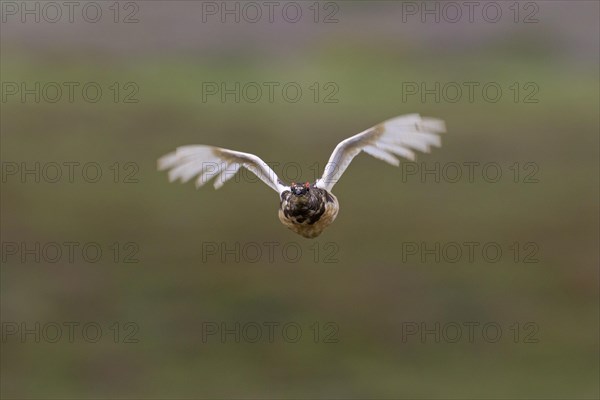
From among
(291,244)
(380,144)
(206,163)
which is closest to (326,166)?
(380,144)

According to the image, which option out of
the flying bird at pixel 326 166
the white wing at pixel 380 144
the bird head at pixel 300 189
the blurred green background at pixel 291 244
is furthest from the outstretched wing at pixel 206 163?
the blurred green background at pixel 291 244

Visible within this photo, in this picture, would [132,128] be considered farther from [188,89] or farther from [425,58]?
[425,58]

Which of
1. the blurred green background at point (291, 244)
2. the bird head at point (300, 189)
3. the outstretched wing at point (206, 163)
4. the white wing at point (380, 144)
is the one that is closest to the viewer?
the bird head at point (300, 189)

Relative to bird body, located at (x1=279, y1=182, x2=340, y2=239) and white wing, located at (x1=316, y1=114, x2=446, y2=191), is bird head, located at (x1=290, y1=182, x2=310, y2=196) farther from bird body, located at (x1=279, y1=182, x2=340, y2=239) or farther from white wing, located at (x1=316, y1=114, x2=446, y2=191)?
white wing, located at (x1=316, y1=114, x2=446, y2=191)

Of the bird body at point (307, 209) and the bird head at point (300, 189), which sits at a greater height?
the bird head at point (300, 189)

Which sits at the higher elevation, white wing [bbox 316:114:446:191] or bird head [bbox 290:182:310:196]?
white wing [bbox 316:114:446:191]

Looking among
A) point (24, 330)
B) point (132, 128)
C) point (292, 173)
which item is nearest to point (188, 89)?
point (132, 128)

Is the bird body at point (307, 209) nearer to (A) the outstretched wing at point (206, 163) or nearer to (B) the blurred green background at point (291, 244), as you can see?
(A) the outstretched wing at point (206, 163)

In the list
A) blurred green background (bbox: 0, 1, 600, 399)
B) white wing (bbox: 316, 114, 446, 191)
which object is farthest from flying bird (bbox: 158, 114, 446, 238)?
blurred green background (bbox: 0, 1, 600, 399)
